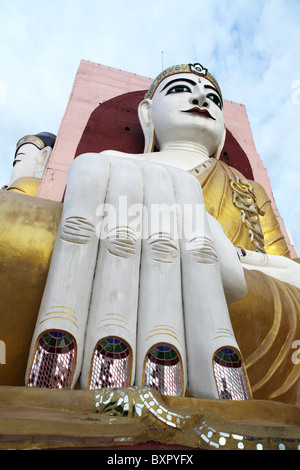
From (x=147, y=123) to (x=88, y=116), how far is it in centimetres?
84

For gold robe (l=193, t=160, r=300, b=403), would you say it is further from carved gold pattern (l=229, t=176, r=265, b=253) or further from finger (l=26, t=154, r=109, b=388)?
carved gold pattern (l=229, t=176, r=265, b=253)

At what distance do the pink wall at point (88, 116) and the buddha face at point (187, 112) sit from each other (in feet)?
3.02

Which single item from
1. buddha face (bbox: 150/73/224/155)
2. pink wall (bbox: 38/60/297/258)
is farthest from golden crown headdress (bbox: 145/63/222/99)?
pink wall (bbox: 38/60/297/258)

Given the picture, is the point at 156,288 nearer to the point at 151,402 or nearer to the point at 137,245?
the point at 137,245

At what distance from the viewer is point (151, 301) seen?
1.06 m

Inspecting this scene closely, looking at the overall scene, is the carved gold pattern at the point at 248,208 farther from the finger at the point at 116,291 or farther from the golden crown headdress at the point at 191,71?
the finger at the point at 116,291

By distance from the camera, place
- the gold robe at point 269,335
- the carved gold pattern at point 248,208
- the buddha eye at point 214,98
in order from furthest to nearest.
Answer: the buddha eye at point 214,98, the carved gold pattern at point 248,208, the gold robe at point 269,335

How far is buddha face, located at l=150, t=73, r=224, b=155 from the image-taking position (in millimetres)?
2797

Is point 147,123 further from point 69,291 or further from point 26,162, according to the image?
point 69,291

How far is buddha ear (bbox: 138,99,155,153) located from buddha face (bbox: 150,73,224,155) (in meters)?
0.12

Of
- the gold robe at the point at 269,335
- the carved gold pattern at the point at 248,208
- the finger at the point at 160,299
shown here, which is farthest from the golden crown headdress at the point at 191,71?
the gold robe at the point at 269,335

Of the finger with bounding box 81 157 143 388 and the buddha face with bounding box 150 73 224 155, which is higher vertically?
the buddha face with bounding box 150 73 224 155

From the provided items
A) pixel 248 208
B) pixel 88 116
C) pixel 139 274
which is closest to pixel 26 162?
pixel 88 116

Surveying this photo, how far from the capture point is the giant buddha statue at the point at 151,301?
2.98ft
